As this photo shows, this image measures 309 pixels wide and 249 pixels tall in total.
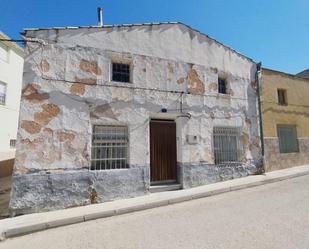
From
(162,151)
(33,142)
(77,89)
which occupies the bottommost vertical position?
(162,151)

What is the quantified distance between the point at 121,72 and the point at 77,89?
172cm

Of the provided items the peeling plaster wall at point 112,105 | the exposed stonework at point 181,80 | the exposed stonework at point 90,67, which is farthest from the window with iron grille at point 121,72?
the exposed stonework at point 181,80

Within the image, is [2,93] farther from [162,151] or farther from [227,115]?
[227,115]

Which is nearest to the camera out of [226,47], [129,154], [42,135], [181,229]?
[181,229]

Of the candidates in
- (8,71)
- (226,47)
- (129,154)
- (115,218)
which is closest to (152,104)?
(129,154)

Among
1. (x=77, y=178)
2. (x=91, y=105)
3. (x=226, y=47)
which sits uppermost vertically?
(x=226, y=47)

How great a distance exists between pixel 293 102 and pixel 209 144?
274 inches

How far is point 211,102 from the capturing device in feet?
27.3

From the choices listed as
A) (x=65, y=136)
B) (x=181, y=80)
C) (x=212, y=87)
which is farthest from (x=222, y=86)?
(x=65, y=136)

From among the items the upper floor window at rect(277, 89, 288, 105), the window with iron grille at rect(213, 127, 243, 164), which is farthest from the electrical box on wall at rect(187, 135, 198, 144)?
the upper floor window at rect(277, 89, 288, 105)

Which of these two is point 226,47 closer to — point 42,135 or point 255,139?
point 255,139

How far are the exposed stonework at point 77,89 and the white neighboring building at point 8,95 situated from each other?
8.15 m

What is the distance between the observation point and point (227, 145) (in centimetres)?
864

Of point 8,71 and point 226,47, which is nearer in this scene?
point 226,47
